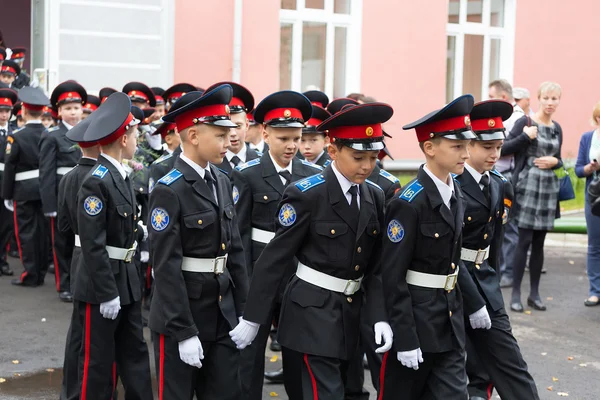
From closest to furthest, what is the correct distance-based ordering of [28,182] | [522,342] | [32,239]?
[522,342] → [32,239] → [28,182]

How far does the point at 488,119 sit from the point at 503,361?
1423 millimetres

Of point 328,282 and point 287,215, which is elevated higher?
point 287,215

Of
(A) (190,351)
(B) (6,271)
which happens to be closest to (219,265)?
(A) (190,351)

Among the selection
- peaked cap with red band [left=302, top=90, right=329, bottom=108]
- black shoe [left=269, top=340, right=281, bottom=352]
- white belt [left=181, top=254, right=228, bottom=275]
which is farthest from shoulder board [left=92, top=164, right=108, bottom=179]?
peaked cap with red band [left=302, top=90, right=329, bottom=108]

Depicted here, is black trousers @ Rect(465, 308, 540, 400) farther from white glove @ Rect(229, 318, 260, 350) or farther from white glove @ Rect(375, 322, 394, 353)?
white glove @ Rect(229, 318, 260, 350)

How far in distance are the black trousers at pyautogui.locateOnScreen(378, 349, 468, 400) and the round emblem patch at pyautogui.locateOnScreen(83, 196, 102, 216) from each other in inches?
73.4

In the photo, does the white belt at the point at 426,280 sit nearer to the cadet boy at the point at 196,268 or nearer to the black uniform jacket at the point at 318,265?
the black uniform jacket at the point at 318,265

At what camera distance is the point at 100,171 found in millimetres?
5445

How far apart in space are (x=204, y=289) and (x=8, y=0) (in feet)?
54.8

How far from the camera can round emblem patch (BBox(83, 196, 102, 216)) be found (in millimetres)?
5344

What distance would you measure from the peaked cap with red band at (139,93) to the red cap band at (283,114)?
436 centimetres

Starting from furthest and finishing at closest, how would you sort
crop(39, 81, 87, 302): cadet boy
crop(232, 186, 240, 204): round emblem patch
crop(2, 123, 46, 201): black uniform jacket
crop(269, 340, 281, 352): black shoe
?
crop(2, 123, 46, 201): black uniform jacket, crop(39, 81, 87, 302): cadet boy, crop(269, 340, 281, 352): black shoe, crop(232, 186, 240, 204): round emblem patch

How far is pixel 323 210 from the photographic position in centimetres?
453

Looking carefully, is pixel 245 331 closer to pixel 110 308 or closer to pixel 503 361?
pixel 110 308
